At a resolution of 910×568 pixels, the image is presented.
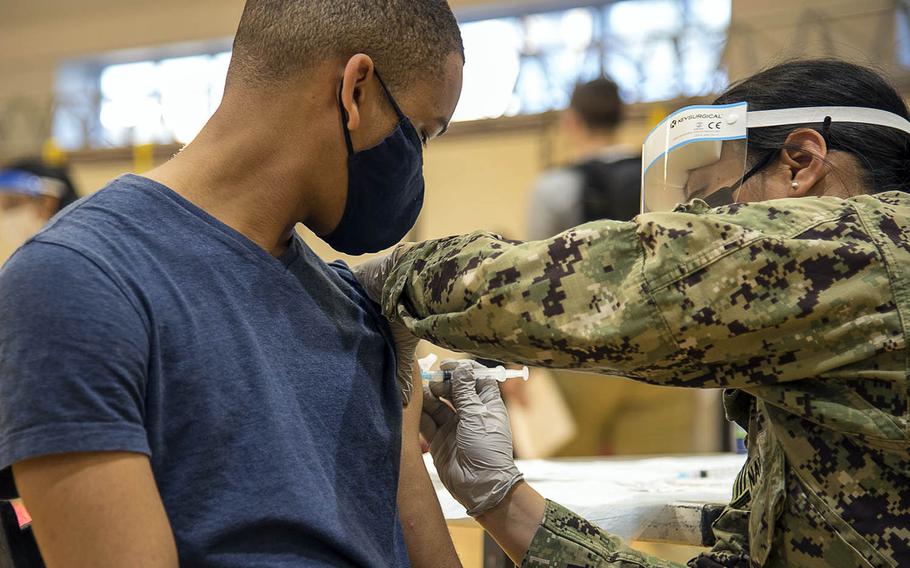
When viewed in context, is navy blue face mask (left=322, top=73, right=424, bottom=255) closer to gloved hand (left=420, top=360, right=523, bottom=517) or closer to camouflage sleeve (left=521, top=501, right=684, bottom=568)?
gloved hand (left=420, top=360, right=523, bottom=517)

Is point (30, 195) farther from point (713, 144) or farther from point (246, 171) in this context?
point (713, 144)

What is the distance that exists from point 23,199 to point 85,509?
326cm

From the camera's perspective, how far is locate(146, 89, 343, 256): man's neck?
3.94 ft

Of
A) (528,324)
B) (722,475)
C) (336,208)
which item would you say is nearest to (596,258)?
(528,324)

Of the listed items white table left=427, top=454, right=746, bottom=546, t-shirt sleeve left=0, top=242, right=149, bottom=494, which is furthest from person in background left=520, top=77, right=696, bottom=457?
t-shirt sleeve left=0, top=242, right=149, bottom=494

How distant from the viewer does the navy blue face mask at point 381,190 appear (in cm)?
127

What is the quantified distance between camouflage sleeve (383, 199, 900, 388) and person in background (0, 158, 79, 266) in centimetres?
293

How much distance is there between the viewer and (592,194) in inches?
138

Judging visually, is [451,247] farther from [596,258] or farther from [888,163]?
[888,163]

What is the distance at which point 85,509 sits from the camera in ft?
3.09

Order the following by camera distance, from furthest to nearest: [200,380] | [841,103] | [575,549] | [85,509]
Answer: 1. [575,549]
2. [841,103]
3. [200,380]
4. [85,509]

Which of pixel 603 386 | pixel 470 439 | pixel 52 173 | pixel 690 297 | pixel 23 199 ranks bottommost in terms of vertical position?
pixel 603 386

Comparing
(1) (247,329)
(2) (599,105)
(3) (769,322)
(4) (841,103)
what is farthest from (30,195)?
(3) (769,322)

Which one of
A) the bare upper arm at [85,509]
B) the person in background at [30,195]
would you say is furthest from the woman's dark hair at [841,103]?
the person in background at [30,195]
